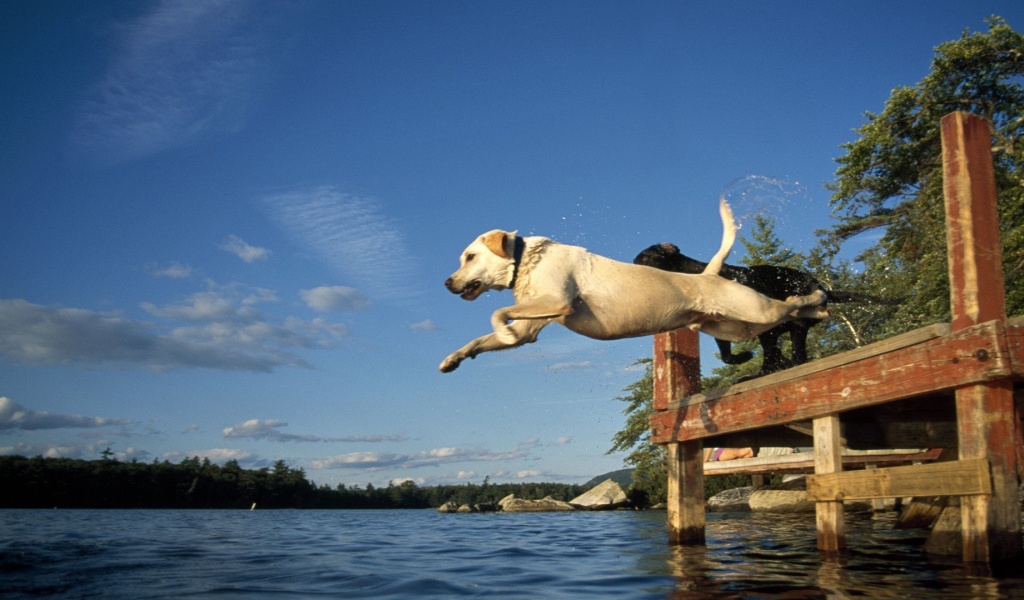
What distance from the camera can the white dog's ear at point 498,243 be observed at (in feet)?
22.8

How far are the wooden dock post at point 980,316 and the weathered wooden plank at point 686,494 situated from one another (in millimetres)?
4566

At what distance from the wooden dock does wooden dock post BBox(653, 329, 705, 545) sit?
1698mm

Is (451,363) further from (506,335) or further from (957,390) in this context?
(957,390)

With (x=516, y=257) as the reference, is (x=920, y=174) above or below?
above

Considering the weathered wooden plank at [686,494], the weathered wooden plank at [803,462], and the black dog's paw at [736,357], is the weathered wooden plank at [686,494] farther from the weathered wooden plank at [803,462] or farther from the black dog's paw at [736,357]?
the weathered wooden plank at [803,462]

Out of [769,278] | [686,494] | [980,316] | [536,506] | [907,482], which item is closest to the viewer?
[980,316]

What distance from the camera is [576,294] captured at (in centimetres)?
700

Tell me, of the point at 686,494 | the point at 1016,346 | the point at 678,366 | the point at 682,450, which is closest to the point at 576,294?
the point at 1016,346

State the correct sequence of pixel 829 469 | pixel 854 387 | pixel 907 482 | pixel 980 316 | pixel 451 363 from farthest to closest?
pixel 829 469
pixel 854 387
pixel 907 482
pixel 451 363
pixel 980 316

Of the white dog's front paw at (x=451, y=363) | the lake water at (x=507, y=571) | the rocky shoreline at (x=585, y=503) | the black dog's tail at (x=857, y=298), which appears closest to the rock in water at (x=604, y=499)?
the rocky shoreline at (x=585, y=503)

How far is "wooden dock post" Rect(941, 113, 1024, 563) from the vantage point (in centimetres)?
598

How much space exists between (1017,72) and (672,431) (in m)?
23.5

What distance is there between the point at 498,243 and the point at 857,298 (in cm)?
434

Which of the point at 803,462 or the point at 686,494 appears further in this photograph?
the point at 803,462
